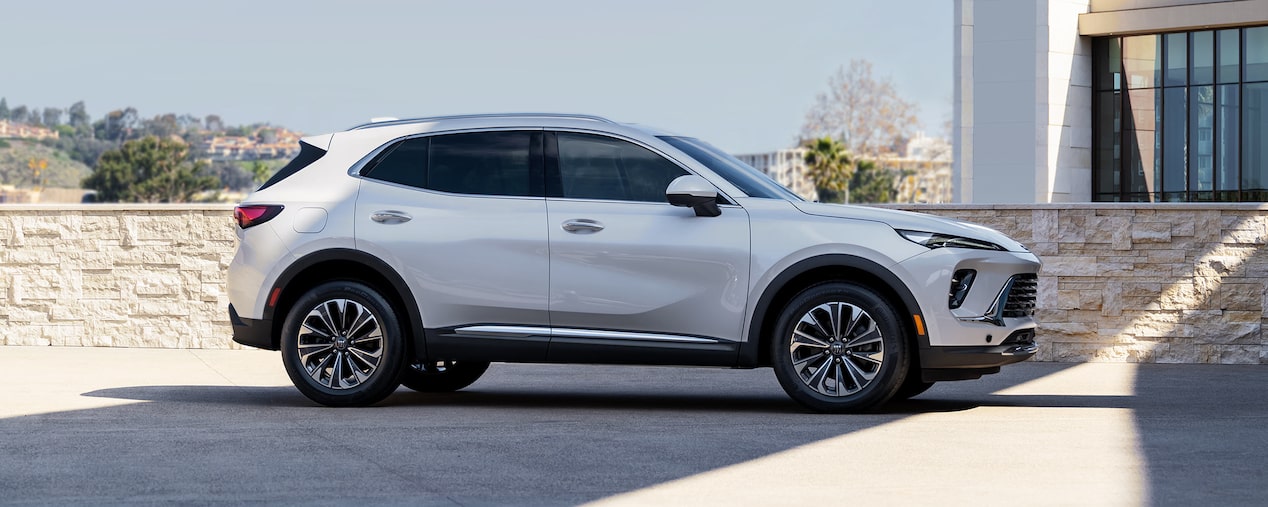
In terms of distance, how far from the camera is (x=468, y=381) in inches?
419

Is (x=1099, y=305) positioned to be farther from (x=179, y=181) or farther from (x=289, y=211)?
(x=179, y=181)

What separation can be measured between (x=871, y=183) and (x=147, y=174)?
76.2 metres

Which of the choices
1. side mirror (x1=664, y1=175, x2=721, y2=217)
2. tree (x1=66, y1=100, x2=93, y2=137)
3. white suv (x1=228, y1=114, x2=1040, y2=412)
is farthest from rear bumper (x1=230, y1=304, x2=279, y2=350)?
tree (x1=66, y1=100, x2=93, y2=137)

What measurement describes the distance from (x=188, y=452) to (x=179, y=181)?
16185cm

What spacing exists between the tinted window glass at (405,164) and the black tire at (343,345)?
68 cm

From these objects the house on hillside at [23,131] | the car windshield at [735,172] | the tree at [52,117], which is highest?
the tree at [52,117]

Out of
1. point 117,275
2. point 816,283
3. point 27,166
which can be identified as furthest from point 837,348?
point 27,166

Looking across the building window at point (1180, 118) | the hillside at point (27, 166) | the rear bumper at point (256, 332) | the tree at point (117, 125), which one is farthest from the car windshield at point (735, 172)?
the tree at point (117, 125)

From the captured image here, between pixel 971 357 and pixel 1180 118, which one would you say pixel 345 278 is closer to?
pixel 971 357

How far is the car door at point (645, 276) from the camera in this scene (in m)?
8.79

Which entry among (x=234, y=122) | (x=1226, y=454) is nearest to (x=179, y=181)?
(x=234, y=122)

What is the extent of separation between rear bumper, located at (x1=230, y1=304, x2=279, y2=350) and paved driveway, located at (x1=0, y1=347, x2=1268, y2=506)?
1.31 feet

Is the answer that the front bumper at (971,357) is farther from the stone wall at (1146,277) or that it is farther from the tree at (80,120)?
the tree at (80,120)

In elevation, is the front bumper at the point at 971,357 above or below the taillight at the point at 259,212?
below
